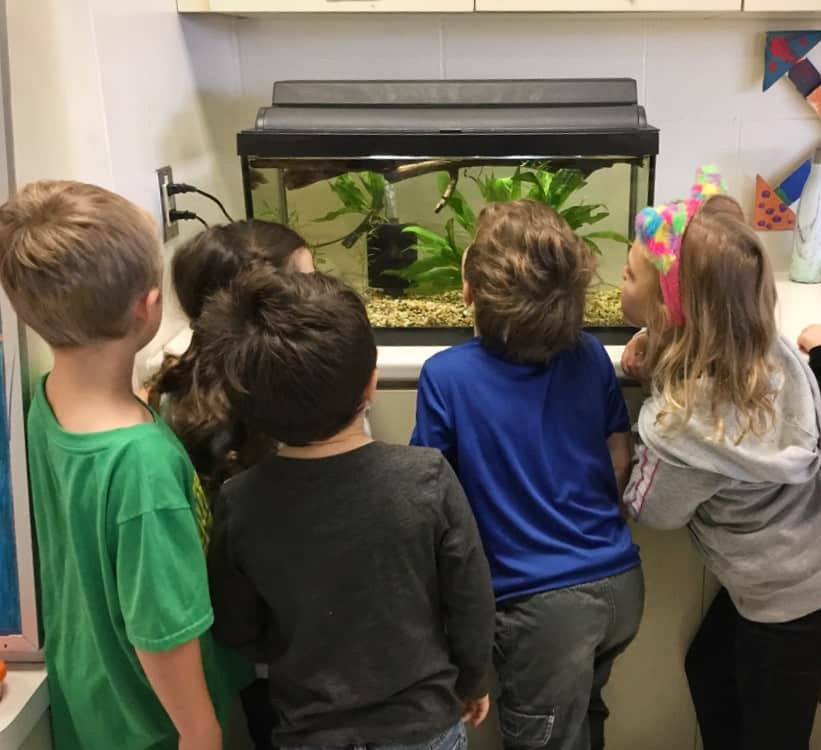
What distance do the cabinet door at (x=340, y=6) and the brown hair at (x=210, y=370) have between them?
0.53m

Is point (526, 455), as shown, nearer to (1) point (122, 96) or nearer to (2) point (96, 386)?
(2) point (96, 386)

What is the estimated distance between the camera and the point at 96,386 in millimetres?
1000

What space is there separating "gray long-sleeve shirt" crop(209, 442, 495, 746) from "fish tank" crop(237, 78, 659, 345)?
1.79 feet

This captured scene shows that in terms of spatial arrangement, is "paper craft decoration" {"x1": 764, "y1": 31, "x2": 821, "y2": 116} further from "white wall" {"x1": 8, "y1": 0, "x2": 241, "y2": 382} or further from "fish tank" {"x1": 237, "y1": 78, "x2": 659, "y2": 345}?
"white wall" {"x1": 8, "y1": 0, "x2": 241, "y2": 382}

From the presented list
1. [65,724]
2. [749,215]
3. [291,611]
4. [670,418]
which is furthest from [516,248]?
[749,215]

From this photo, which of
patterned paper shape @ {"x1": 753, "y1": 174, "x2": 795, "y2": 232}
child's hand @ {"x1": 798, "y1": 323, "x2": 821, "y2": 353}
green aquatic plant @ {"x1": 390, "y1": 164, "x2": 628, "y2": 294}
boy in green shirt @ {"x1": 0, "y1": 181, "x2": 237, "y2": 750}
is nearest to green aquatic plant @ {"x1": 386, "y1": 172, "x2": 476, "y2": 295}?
green aquatic plant @ {"x1": 390, "y1": 164, "x2": 628, "y2": 294}

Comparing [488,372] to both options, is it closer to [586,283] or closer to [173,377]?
[586,283]

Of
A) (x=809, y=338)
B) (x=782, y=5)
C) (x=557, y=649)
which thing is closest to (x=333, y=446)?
(x=557, y=649)

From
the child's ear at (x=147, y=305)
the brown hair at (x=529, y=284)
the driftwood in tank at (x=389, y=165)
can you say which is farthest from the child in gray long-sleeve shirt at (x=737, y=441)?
the child's ear at (x=147, y=305)

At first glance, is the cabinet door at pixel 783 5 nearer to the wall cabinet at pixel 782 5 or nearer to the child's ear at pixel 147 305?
the wall cabinet at pixel 782 5

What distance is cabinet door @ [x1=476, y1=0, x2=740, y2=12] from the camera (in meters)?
1.60

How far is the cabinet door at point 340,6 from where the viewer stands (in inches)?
63.1

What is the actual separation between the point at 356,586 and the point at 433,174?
2.59ft

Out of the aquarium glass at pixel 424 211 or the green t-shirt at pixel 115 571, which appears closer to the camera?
the green t-shirt at pixel 115 571
